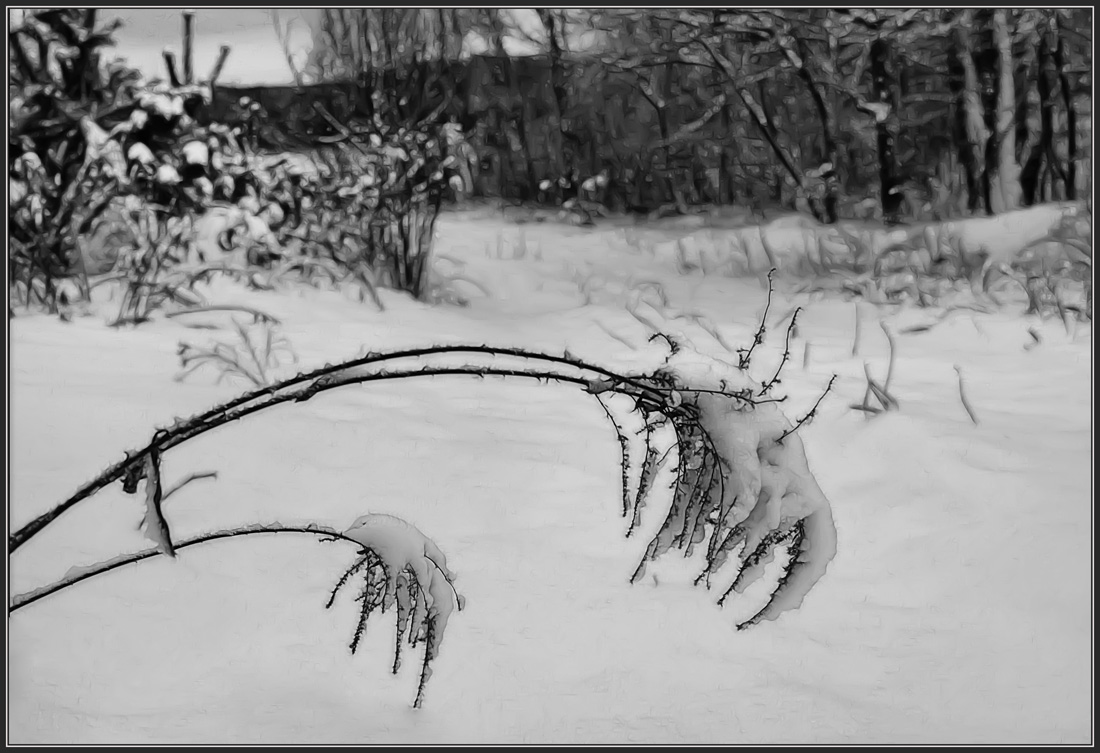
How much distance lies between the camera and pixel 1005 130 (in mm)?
5859

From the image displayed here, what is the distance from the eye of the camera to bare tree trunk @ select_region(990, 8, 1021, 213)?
561 cm

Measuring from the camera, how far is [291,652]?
4.33 ft

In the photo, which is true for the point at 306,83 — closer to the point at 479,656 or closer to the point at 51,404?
the point at 51,404

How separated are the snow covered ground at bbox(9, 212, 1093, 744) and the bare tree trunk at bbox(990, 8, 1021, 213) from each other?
3.69m

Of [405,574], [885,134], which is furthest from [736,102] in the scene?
[405,574]

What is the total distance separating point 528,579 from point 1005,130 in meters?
5.46

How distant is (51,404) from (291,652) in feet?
3.41

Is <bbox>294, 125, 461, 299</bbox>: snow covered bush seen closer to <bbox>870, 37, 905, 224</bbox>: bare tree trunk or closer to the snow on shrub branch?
<bbox>870, 37, 905, 224</bbox>: bare tree trunk

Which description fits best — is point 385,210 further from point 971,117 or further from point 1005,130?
point 971,117

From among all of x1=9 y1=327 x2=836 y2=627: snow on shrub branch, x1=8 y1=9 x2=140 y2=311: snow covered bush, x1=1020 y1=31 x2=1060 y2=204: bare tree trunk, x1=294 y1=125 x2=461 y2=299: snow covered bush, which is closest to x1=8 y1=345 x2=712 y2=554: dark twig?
x1=9 y1=327 x2=836 y2=627: snow on shrub branch

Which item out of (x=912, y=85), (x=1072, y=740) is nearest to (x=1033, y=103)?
(x=912, y=85)

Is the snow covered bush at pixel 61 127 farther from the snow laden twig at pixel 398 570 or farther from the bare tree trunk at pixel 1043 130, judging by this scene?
the bare tree trunk at pixel 1043 130

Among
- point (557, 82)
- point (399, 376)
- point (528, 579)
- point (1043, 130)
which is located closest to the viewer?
point (399, 376)

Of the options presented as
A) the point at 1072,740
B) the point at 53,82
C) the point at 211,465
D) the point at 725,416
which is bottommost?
the point at 1072,740
